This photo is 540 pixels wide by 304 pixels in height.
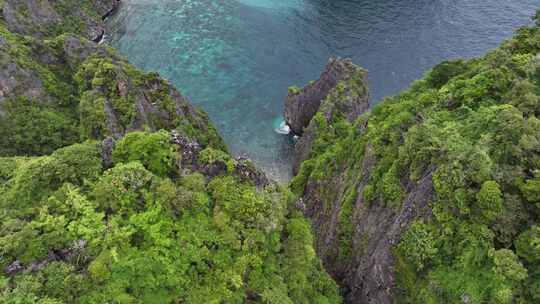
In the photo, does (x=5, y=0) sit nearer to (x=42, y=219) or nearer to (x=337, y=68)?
(x=337, y=68)

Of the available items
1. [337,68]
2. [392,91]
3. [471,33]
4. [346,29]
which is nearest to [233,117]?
[337,68]

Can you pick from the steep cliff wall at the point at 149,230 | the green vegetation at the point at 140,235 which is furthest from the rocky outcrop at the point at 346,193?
the green vegetation at the point at 140,235

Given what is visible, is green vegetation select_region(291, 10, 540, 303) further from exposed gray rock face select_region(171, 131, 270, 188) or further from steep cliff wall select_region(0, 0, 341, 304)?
exposed gray rock face select_region(171, 131, 270, 188)

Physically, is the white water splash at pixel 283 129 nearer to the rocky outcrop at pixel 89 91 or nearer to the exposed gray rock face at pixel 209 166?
the rocky outcrop at pixel 89 91

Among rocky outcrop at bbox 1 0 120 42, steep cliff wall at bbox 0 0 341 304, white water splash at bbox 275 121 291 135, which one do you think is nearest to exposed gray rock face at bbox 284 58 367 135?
white water splash at bbox 275 121 291 135

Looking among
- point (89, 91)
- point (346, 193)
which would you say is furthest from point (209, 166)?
point (89, 91)

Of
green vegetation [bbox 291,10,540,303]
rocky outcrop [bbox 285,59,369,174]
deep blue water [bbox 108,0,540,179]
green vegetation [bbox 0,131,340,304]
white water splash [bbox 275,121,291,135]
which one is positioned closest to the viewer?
green vegetation [bbox 0,131,340,304]
